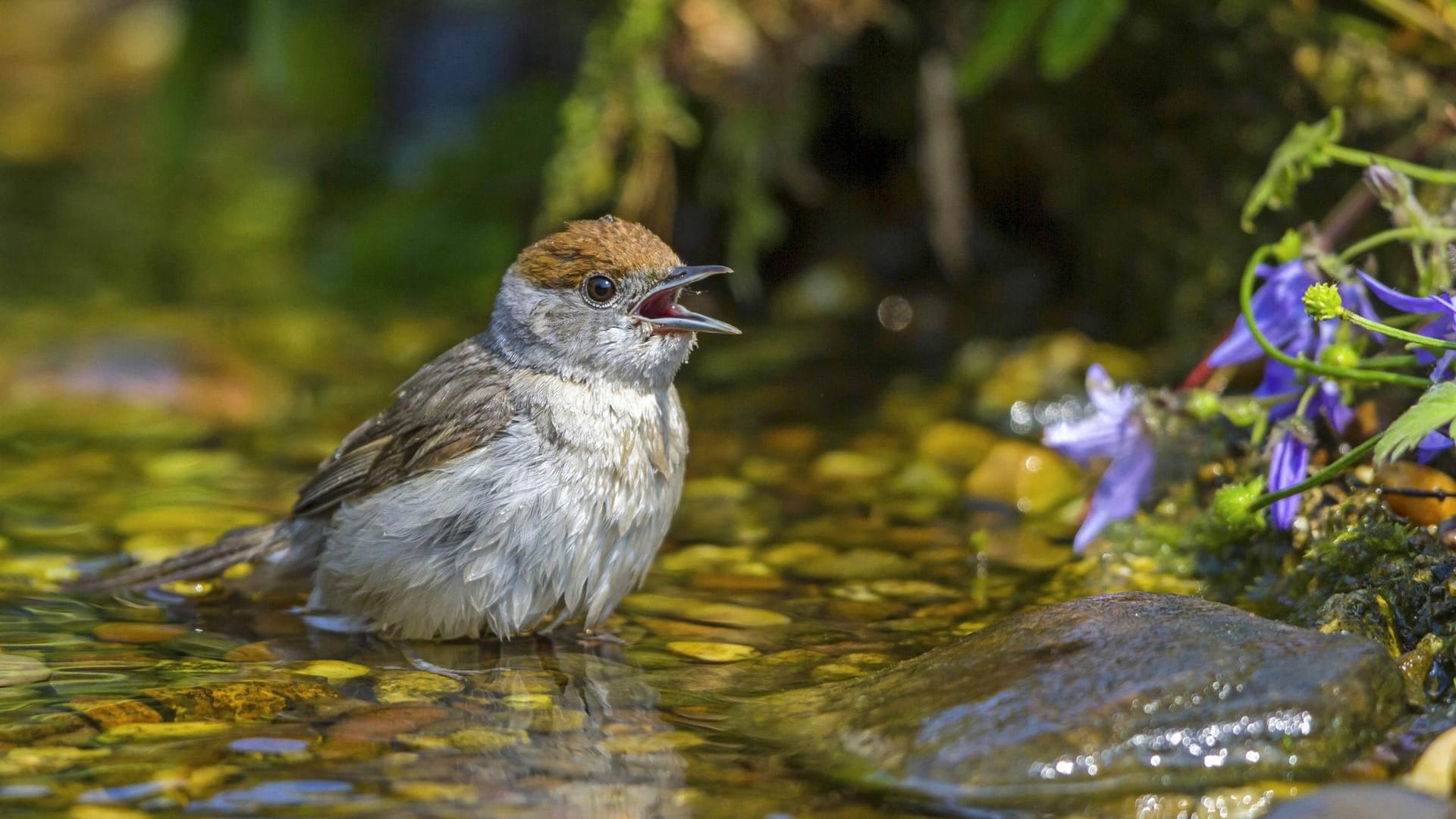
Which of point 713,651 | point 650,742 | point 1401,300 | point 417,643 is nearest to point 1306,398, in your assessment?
point 1401,300

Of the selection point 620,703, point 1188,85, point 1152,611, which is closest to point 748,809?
point 620,703

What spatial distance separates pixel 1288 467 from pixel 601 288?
196 centimetres

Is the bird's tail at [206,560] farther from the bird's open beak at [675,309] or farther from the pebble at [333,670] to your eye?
the bird's open beak at [675,309]

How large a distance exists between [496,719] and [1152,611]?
1531 millimetres

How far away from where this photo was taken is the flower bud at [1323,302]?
138 inches

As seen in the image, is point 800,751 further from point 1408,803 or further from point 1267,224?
point 1267,224

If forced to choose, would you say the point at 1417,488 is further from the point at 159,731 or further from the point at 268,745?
the point at 159,731

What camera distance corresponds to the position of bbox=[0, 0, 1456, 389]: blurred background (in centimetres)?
615

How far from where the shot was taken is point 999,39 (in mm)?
5707

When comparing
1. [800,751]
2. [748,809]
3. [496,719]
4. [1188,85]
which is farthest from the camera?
[1188,85]

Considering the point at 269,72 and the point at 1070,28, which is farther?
the point at 269,72

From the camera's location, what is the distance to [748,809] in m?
3.20

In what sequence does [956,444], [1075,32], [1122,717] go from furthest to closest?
[956,444], [1075,32], [1122,717]

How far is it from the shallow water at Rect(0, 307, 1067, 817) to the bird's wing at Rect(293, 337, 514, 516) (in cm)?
42
